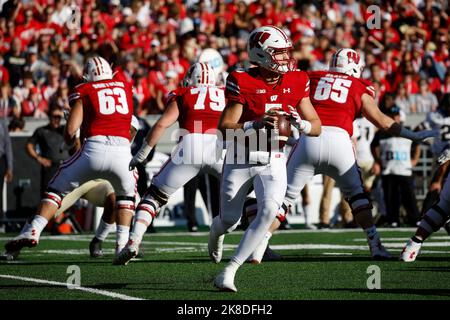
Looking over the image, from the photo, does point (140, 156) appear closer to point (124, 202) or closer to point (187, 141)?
point (187, 141)

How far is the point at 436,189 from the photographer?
1389cm

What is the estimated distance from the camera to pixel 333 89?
394 inches

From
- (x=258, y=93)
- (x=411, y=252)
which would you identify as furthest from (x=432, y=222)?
(x=258, y=93)

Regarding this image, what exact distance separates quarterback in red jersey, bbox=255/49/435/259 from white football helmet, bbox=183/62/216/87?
1009 millimetres

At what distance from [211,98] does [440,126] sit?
4888mm

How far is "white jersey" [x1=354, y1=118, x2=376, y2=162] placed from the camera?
16.1 m

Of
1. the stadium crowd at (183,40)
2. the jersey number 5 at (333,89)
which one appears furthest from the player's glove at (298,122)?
the stadium crowd at (183,40)

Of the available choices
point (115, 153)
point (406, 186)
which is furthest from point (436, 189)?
point (115, 153)

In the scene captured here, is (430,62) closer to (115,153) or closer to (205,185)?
(205,185)

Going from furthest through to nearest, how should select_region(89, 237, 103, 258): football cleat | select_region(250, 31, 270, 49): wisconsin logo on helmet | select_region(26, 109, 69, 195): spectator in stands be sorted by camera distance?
select_region(26, 109, 69, 195): spectator in stands
select_region(89, 237, 103, 258): football cleat
select_region(250, 31, 270, 49): wisconsin logo on helmet

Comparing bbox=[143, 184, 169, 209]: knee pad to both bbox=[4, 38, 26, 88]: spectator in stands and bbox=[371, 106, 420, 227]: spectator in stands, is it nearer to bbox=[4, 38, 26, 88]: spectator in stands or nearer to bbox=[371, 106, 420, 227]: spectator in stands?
bbox=[371, 106, 420, 227]: spectator in stands

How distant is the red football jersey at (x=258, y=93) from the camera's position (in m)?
7.45

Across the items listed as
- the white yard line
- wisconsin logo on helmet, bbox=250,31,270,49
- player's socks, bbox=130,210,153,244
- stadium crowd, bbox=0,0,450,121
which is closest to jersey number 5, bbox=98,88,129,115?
player's socks, bbox=130,210,153,244
